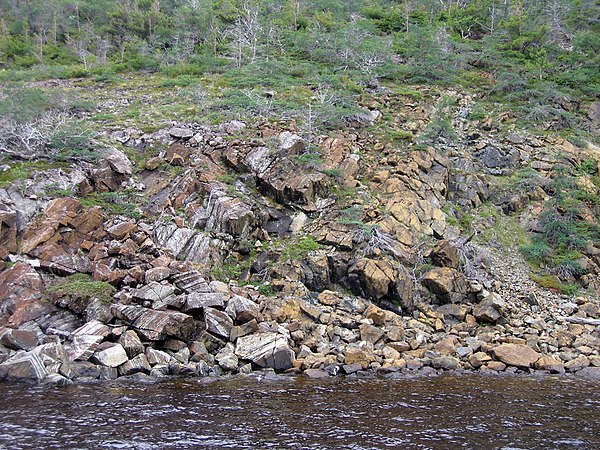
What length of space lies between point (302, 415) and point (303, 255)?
10636 millimetres

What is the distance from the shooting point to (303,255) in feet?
70.6

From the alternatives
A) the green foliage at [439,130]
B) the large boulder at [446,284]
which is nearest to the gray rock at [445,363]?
the large boulder at [446,284]

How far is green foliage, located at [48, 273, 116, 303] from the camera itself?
1725 centimetres

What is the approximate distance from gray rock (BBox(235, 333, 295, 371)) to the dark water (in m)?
1.18

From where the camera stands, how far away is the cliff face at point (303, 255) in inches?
637

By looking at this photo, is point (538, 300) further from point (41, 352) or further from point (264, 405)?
point (41, 352)

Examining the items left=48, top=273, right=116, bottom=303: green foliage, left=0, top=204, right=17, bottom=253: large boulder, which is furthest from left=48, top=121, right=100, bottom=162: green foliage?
left=48, top=273, right=116, bottom=303: green foliage

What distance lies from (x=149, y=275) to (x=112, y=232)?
3669 millimetres

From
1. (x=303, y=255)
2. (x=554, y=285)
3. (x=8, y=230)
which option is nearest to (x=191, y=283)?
(x=303, y=255)

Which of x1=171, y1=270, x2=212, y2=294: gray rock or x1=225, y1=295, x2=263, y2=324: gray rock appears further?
x1=171, y1=270, x2=212, y2=294: gray rock

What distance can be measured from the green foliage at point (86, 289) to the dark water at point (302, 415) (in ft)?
15.3

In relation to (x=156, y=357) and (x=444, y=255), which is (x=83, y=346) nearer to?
(x=156, y=357)

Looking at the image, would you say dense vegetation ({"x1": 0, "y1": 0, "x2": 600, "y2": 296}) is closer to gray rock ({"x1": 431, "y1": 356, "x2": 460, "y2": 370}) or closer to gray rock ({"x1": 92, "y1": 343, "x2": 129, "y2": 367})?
gray rock ({"x1": 431, "y1": 356, "x2": 460, "y2": 370})

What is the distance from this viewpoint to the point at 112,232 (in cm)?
2053
